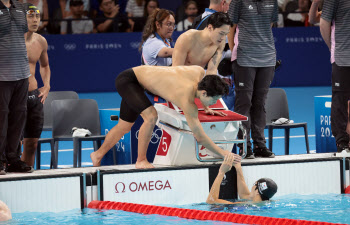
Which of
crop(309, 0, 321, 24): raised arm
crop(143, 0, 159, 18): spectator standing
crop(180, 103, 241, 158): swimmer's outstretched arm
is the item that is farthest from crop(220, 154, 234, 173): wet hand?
crop(143, 0, 159, 18): spectator standing

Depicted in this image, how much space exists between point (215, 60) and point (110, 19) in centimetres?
899

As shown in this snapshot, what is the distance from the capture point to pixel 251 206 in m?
6.12

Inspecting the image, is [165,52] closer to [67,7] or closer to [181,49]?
[181,49]

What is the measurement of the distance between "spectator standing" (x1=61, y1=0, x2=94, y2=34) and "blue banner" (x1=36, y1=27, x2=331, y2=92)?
127mm

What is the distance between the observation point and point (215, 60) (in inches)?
267

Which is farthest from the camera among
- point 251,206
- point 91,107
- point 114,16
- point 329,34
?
point 114,16

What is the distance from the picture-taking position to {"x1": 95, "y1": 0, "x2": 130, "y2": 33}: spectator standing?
50.1 feet

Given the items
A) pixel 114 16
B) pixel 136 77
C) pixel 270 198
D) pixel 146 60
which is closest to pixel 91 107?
pixel 146 60

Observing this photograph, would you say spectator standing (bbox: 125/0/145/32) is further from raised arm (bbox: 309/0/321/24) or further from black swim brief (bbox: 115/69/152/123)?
black swim brief (bbox: 115/69/152/123)

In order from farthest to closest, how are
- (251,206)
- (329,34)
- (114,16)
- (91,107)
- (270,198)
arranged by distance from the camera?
(114,16), (91,107), (329,34), (270,198), (251,206)

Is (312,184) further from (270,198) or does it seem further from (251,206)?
(251,206)

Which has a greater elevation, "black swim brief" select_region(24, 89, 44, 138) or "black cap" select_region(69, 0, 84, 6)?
"black cap" select_region(69, 0, 84, 6)

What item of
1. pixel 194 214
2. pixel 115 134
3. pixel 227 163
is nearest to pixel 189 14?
pixel 115 134

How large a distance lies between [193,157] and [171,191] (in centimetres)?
39
